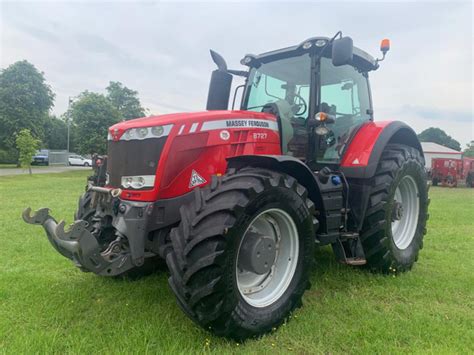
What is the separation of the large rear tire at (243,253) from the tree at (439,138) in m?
76.3

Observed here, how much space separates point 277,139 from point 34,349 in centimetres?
266

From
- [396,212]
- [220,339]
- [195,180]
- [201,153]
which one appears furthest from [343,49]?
[220,339]

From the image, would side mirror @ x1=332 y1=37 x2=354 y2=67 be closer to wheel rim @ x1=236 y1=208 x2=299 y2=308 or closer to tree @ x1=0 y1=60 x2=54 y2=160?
wheel rim @ x1=236 y1=208 x2=299 y2=308

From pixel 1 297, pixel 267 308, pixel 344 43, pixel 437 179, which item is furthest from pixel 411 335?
pixel 437 179

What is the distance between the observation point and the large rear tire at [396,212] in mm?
3828

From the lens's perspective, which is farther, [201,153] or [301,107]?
[301,107]

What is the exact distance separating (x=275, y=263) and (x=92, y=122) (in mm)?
26898

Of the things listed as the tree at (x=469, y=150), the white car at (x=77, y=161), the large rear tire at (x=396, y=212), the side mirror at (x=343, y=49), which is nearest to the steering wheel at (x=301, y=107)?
the side mirror at (x=343, y=49)

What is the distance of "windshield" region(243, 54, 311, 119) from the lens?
3955 millimetres

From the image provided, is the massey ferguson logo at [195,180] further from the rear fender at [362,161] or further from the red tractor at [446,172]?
the red tractor at [446,172]

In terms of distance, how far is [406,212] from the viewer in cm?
469

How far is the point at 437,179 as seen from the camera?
22.2 metres

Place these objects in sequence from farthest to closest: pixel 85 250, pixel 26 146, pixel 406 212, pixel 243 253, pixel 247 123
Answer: pixel 26 146 < pixel 406 212 < pixel 247 123 < pixel 243 253 < pixel 85 250

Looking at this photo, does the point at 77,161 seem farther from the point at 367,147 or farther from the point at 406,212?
the point at 367,147
